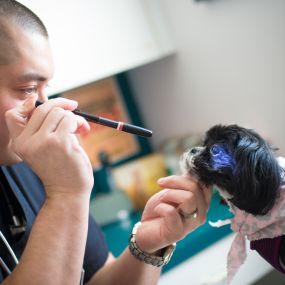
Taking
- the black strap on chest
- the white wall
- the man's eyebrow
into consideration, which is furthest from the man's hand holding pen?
the white wall

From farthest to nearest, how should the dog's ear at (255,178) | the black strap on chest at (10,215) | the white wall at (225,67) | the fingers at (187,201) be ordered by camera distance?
the white wall at (225,67) → the black strap on chest at (10,215) → the fingers at (187,201) → the dog's ear at (255,178)

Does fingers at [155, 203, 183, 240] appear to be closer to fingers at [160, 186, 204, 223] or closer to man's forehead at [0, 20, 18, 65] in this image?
fingers at [160, 186, 204, 223]

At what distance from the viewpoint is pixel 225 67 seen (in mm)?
1129

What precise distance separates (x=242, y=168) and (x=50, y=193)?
0.31m

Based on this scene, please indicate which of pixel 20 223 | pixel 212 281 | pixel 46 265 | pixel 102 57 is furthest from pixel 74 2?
pixel 212 281

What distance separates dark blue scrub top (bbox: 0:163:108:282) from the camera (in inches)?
Answer: 32.6

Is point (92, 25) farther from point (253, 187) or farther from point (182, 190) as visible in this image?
point (253, 187)

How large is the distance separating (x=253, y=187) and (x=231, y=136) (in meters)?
0.09

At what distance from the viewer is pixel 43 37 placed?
2.45 feet

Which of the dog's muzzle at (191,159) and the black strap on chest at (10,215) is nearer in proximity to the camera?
the dog's muzzle at (191,159)

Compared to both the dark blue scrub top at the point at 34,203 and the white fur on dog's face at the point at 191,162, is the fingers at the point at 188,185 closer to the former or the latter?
the white fur on dog's face at the point at 191,162

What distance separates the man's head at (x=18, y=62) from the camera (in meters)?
0.68

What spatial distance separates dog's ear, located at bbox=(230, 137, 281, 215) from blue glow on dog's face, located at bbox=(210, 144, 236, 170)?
11 mm

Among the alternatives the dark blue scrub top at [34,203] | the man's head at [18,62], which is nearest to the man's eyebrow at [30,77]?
the man's head at [18,62]
